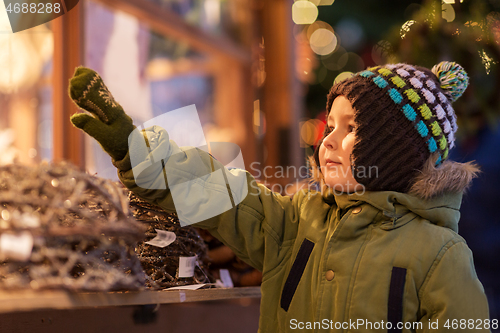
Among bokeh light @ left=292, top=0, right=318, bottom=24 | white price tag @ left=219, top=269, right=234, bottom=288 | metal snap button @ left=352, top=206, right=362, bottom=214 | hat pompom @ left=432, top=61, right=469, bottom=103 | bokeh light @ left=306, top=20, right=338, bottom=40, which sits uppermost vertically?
bokeh light @ left=292, top=0, right=318, bottom=24

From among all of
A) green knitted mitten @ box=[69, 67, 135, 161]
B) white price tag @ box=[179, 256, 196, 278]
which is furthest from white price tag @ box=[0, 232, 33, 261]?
white price tag @ box=[179, 256, 196, 278]

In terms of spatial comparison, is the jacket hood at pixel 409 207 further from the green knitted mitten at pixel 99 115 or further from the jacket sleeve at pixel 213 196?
the green knitted mitten at pixel 99 115

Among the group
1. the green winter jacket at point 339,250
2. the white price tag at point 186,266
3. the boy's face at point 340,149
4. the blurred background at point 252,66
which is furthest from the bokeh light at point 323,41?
the white price tag at point 186,266

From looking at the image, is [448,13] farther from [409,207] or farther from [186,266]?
[186,266]

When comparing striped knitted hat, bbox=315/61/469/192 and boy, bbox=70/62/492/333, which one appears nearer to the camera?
boy, bbox=70/62/492/333

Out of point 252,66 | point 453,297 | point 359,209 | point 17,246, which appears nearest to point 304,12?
point 252,66

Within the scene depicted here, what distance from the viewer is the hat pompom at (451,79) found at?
100cm

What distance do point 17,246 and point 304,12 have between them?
205cm

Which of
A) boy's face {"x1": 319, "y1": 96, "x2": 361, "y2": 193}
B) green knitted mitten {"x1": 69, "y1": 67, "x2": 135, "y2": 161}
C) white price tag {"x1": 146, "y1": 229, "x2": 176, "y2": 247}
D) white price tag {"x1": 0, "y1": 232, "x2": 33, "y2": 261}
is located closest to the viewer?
white price tag {"x1": 0, "y1": 232, "x2": 33, "y2": 261}

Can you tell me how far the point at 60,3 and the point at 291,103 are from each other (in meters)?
1.30

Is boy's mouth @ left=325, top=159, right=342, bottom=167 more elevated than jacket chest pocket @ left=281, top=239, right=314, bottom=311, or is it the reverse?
boy's mouth @ left=325, top=159, right=342, bottom=167

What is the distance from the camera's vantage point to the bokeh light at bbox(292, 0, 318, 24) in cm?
210

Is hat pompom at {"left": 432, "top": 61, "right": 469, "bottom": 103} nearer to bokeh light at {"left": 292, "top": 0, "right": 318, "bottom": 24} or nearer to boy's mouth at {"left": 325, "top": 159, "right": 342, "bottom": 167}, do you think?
boy's mouth at {"left": 325, "top": 159, "right": 342, "bottom": 167}

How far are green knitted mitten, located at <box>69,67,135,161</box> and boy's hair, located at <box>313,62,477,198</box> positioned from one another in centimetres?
53
